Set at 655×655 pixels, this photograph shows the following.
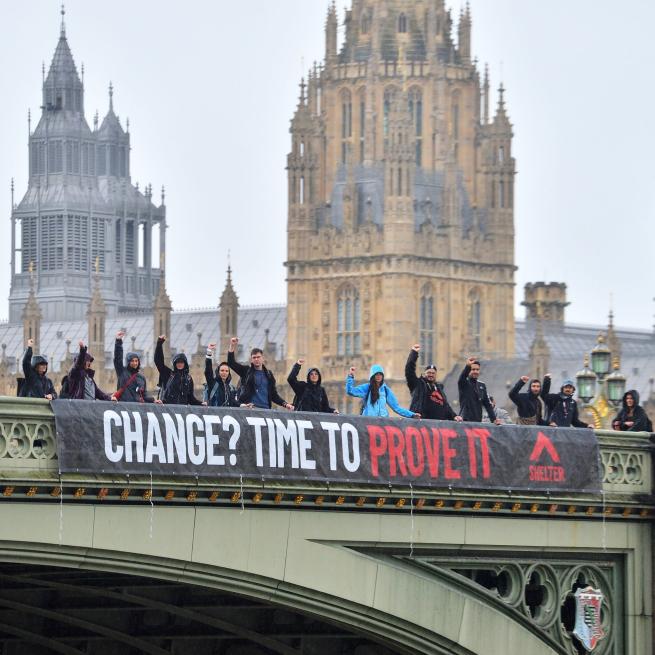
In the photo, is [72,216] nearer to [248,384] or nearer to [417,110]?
[417,110]

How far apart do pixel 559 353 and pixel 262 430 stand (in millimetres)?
132199

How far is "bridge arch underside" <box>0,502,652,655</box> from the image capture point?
32.8 m

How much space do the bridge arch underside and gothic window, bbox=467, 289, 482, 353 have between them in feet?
388

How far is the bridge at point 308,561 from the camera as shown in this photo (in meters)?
32.4

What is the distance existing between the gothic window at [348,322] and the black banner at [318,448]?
118537 mm

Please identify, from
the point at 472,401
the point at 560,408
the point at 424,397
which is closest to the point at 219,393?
the point at 424,397

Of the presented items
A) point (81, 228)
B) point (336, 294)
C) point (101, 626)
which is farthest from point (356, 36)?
point (101, 626)

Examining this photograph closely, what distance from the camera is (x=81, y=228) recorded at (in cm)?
19412

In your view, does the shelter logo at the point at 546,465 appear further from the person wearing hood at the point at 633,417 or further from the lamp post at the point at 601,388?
the lamp post at the point at 601,388

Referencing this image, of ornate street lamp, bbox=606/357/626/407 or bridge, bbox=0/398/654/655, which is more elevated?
ornate street lamp, bbox=606/357/626/407

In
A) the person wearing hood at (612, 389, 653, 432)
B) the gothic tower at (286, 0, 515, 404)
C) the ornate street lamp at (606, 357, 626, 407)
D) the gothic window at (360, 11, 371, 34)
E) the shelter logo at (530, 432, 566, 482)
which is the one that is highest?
the gothic window at (360, 11, 371, 34)

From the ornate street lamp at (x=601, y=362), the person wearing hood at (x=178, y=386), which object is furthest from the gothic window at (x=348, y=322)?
the person wearing hood at (x=178, y=386)

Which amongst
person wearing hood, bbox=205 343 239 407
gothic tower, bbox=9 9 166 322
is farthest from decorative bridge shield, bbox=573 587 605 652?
gothic tower, bbox=9 9 166 322

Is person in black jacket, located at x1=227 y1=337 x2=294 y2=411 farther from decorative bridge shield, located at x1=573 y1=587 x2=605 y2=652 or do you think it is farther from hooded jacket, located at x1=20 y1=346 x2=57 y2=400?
decorative bridge shield, located at x1=573 y1=587 x2=605 y2=652
